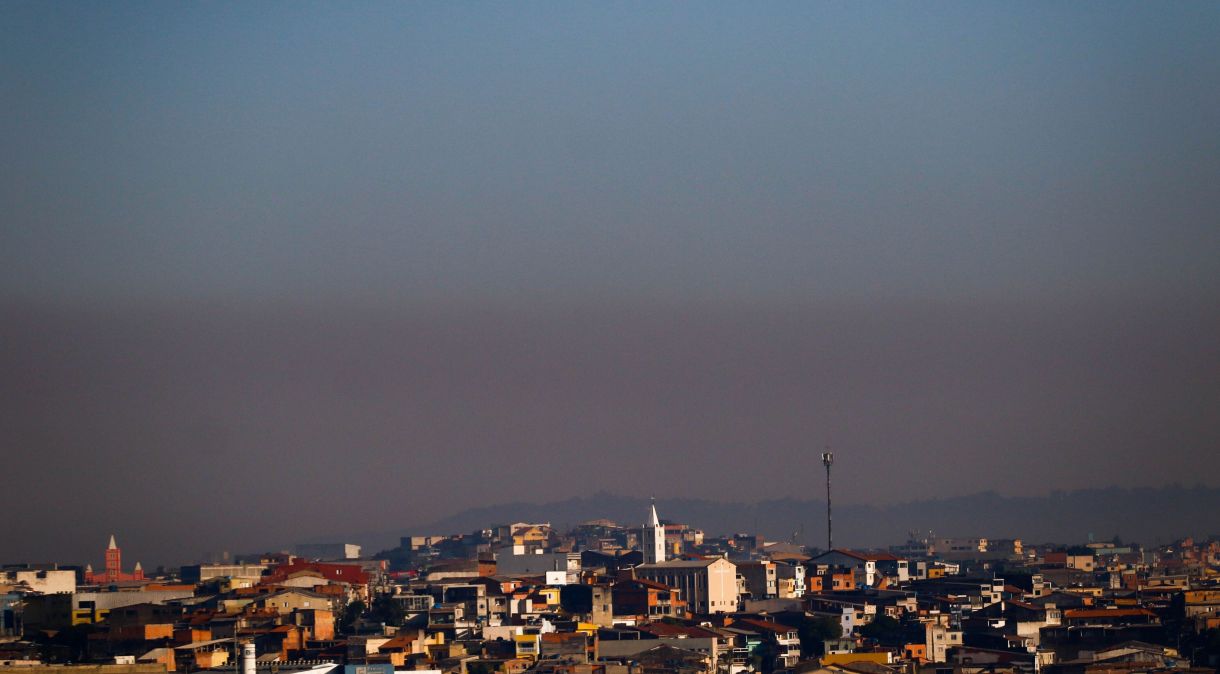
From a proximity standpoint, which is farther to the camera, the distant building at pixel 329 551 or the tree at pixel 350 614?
the distant building at pixel 329 551

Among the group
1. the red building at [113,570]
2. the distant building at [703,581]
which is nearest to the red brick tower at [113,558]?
the red building at [113,570]

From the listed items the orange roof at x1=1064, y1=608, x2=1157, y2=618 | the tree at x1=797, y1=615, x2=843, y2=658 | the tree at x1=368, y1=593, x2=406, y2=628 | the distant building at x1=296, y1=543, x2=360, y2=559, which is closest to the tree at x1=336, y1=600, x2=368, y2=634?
the tree at x1=368, y1=593, x2=406, y2=628

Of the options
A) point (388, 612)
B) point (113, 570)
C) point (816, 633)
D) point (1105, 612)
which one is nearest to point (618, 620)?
point (816, 633)

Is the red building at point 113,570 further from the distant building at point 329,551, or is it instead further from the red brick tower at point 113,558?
the distant building at point 329,551

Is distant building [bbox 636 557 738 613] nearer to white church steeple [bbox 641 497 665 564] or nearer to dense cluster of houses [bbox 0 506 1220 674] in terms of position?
dense cluster of houses [bbox 0 506 1220 674]

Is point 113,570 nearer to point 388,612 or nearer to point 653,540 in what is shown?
point 653,540

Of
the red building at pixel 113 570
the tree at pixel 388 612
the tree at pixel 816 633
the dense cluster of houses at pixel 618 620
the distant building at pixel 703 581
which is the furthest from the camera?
the red building at pixel 113 570
